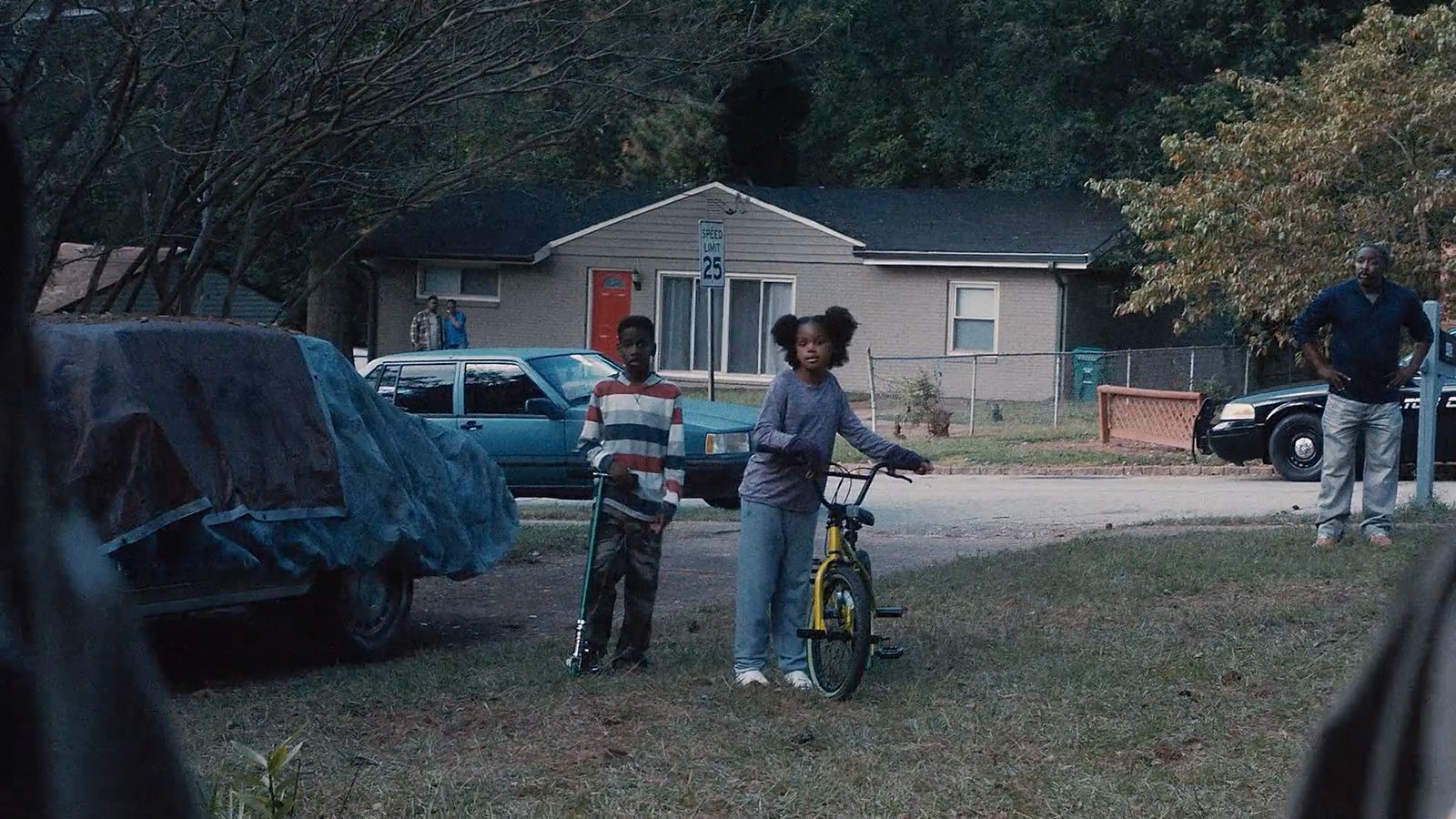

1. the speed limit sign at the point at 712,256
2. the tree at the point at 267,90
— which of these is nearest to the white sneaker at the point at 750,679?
Result: the tree at the point at 267,90

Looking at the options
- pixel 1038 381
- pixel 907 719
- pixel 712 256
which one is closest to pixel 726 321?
pixel 1038 381

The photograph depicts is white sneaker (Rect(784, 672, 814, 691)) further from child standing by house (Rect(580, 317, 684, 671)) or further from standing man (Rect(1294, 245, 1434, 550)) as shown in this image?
standing man (Rect(1294, 245, 1434, 550))

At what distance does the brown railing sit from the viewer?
746 inches

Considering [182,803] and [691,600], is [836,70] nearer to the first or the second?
[691,600]

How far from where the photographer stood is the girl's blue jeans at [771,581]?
7000mm

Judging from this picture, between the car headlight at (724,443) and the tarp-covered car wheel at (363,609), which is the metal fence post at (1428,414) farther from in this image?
the tarp-covered car wheel at (363,609)

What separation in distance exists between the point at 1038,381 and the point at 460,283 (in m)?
11.3

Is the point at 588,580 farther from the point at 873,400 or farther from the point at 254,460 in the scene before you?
the point at 873,400

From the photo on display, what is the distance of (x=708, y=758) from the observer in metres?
5.62

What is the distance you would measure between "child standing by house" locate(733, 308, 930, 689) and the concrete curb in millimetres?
11533

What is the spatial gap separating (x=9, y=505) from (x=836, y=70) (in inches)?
1542

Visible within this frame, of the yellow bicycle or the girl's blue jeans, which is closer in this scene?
the yellow bicycle

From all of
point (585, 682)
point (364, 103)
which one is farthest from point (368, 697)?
point (364, 103)

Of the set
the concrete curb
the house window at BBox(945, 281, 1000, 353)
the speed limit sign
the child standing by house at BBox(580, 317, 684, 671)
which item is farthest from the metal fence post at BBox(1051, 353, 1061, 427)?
the child standing by house at BBox(580, 317, 684, 671)
